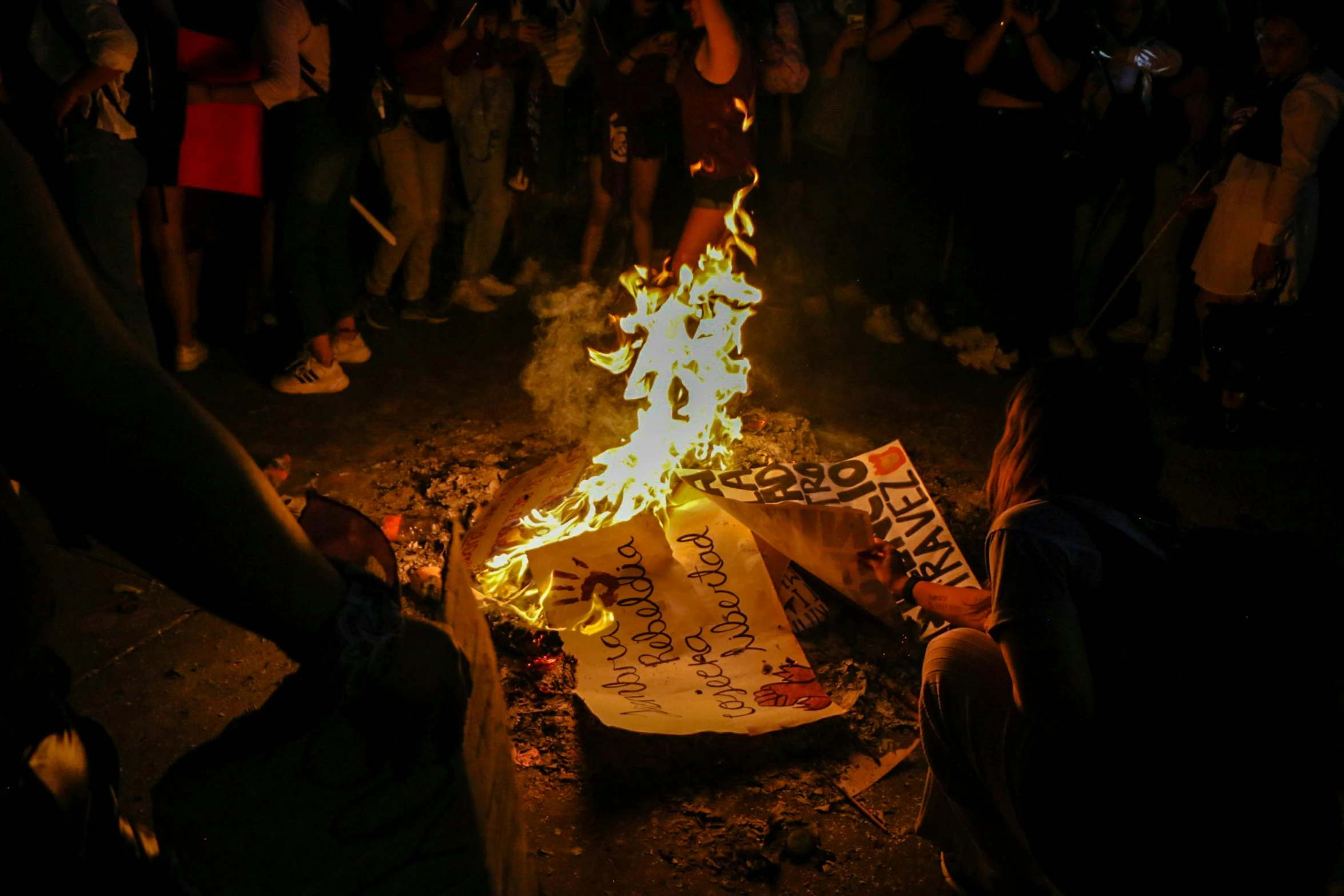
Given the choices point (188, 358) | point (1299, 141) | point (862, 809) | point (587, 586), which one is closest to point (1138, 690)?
point (862, 809)

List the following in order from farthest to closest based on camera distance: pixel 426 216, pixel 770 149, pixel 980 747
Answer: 1. pixel 770 149
2. pixel 426 216
3. pixel 980 747

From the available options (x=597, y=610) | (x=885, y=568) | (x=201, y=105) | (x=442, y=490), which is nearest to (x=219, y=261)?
(x=201, y=105)

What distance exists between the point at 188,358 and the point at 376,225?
5.49 ft

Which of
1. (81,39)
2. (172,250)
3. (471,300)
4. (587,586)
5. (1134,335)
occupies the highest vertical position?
(81,39)

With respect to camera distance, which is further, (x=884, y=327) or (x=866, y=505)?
(x=884, y=327)

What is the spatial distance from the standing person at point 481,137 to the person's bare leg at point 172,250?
2113mm

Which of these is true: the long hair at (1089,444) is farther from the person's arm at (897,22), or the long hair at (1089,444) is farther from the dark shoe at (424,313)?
the dark shoe at (424,313)

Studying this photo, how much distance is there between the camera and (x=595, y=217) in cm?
788

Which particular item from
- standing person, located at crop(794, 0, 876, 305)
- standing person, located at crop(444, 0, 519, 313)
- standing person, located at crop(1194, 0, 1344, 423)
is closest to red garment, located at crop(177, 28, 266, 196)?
standing person, located at crop(444, 0, 519, 313)

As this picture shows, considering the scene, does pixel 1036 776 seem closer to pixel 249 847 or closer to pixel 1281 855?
pixel 1281 855

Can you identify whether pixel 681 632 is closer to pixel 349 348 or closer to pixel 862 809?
pixel 862 809

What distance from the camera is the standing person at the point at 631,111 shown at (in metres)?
6.80

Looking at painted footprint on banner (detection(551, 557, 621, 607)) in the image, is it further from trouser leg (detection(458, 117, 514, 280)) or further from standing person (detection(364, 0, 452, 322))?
trouser leg (detection(458, 117, 514, 280))

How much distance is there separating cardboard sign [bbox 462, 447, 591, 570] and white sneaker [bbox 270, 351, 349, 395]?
7.09ft
